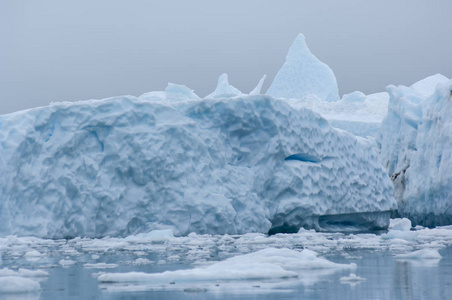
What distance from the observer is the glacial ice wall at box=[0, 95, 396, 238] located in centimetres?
1271

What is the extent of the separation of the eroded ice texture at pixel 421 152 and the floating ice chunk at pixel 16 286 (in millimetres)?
13801

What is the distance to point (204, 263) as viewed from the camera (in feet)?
23.9

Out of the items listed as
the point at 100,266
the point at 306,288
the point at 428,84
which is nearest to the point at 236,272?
the point at 306,288

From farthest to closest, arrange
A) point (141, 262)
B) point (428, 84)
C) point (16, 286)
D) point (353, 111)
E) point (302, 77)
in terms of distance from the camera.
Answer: point (302, 77), point (428, 84), point (353, 111), point (141, 262), point (16, 286)

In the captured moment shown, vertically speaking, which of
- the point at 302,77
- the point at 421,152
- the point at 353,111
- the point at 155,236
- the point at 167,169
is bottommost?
the point at 155,236

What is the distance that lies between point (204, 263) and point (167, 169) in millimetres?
6317

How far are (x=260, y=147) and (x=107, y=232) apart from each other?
3902mm

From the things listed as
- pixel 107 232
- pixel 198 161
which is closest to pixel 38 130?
pixel 107 232

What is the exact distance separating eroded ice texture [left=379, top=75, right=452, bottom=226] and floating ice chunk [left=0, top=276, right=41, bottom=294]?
45.3 feet

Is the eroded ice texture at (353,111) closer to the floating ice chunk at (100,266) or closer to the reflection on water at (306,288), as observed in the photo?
the floating ice chunk at (100,266)

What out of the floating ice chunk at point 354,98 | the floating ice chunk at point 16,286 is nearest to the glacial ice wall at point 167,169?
the floating ice chunk at point 16,286

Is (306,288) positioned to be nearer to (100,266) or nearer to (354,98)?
(100,266)

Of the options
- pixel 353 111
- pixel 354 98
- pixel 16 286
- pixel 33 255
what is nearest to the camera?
pixel 16 286

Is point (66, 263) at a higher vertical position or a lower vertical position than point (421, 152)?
lower
